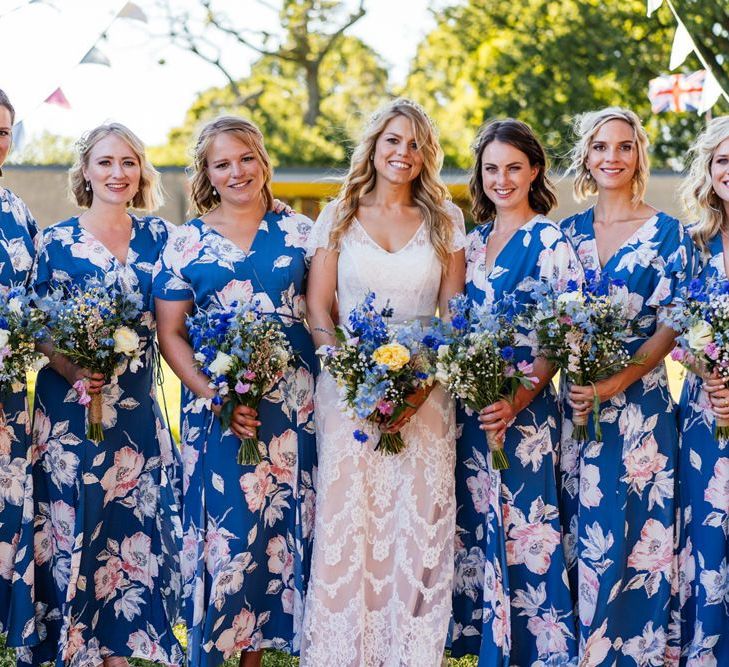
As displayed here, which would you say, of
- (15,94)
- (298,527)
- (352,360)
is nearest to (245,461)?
(298,527)

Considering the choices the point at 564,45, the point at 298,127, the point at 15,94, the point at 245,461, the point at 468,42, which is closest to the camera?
the point at 245,461

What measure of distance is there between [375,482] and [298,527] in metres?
0.45

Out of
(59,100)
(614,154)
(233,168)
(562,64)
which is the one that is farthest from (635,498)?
(562,64)

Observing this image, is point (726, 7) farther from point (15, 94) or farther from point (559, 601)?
point (559, 601)

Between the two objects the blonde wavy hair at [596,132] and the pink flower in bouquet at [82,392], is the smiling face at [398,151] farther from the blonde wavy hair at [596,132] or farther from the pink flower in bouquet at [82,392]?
the pink flower in bouquet at [82,392]

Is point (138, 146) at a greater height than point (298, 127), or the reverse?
point (298, 127)

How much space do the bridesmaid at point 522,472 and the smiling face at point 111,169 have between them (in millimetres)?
1767

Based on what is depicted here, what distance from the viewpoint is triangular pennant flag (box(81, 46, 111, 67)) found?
9336 mm

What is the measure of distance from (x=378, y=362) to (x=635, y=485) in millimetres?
1392

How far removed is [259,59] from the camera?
125 ft

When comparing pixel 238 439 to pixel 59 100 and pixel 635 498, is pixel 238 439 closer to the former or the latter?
pixel 635 498

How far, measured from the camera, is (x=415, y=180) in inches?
200

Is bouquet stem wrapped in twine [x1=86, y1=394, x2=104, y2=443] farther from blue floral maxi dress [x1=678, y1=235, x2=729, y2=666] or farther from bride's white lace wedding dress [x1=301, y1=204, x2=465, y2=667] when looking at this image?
blue floral maxi dress [x1=678, y1=235, x2=729, y2=666]

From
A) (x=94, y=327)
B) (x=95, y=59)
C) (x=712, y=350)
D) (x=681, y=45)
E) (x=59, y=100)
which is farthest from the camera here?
(x=59, y=100)
